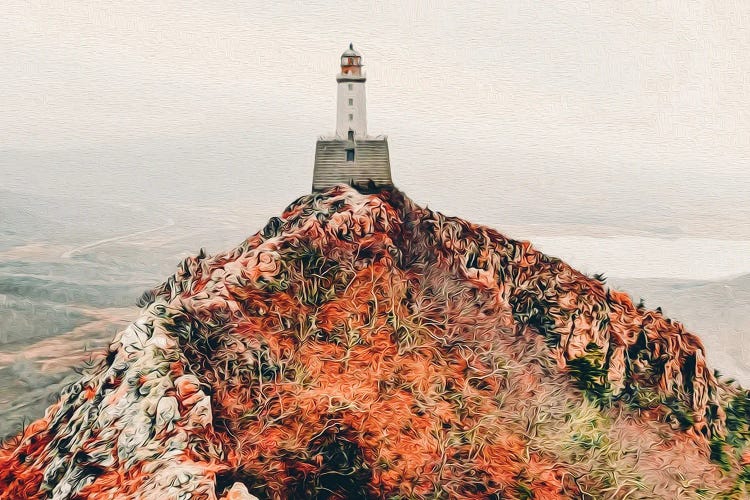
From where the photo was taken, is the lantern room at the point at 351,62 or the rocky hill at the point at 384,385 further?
the lantern room at the point at 351,62

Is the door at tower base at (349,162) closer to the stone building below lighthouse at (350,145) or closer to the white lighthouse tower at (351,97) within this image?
the stone building below lighthouse at (350,145)

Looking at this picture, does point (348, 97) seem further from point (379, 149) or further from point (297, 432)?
point (297, 432)

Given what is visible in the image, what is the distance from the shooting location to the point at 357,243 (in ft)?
Result: 84.7

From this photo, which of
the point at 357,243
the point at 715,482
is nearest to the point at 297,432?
the point at 357,243

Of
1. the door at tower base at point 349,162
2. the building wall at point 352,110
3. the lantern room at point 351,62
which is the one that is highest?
the lantern room at point 351,62

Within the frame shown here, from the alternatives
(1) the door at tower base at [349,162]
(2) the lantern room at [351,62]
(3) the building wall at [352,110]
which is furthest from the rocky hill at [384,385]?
(2) the lantern room at [351,62]

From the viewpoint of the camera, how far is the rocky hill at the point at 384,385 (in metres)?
20.1

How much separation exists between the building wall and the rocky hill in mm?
2557

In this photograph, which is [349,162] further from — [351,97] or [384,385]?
[384,385]

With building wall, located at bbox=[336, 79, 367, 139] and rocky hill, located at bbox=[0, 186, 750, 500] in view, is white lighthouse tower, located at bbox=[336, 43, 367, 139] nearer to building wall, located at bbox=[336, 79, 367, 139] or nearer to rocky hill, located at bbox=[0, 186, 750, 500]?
building wall, located at bbox=[336, 79, 367, 139]

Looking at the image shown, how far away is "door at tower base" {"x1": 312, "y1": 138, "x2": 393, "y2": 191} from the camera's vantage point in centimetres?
2852

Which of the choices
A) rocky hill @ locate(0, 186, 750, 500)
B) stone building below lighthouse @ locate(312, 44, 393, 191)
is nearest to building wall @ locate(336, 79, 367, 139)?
stone building below lighthouse @ locate(312, 44, 393, 191)

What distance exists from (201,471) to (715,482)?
18528mm

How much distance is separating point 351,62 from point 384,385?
12.5 m
